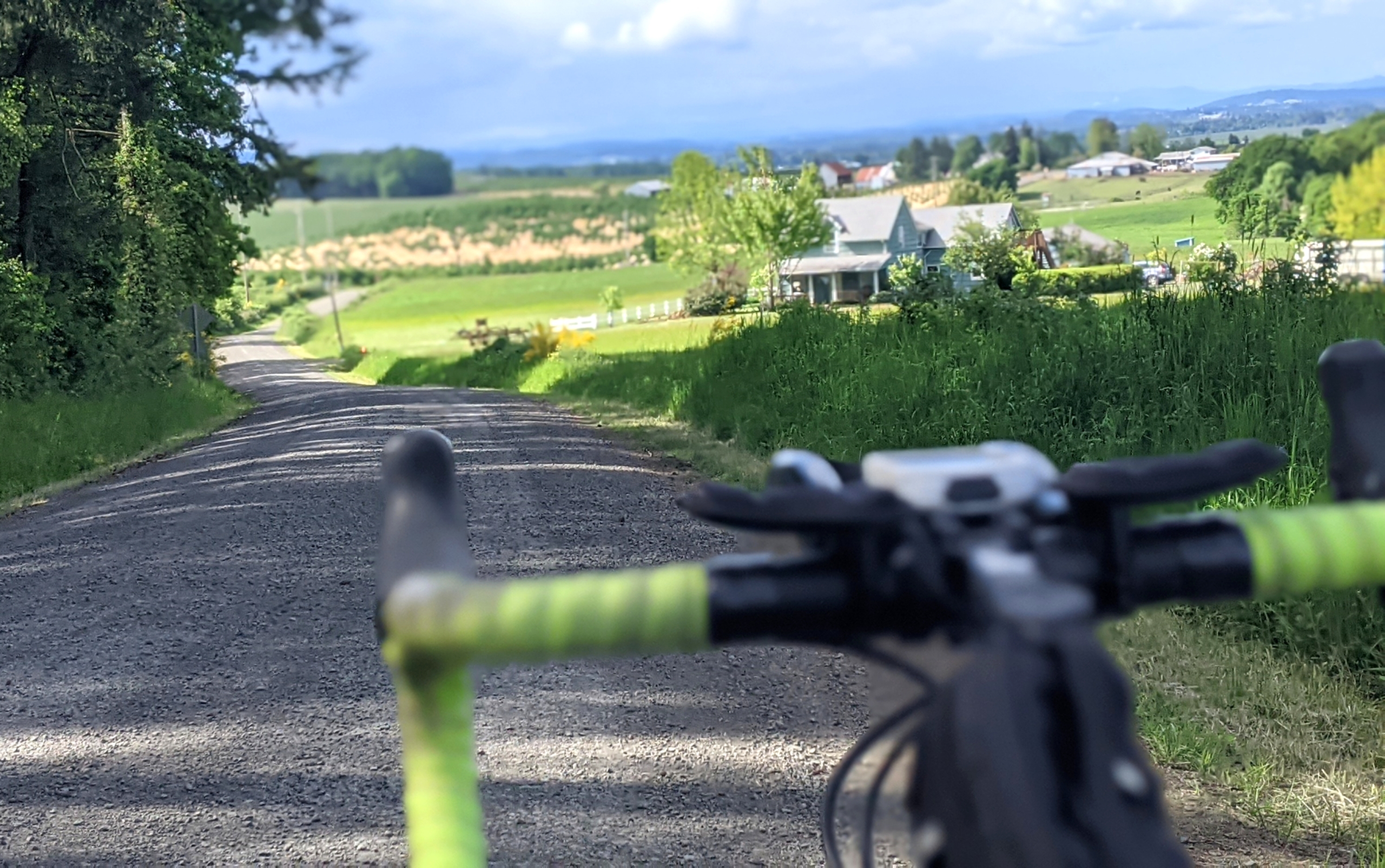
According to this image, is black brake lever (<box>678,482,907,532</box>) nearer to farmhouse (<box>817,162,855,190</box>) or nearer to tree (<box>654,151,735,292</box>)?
farmhouse (<box>817,162,855,190</box>)

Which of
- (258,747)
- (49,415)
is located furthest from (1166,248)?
(49,415)

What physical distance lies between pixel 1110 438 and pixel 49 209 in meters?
19.2

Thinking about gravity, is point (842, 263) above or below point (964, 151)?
below

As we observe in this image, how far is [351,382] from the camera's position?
39.2 metres

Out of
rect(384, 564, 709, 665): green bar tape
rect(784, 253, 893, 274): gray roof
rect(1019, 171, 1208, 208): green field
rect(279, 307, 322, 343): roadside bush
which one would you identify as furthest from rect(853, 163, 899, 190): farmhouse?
rect(384, 564, 709, 665): green bar tape

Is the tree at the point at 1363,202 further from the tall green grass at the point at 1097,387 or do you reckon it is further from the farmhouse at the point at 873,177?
the farmhouse at the point at 873,177

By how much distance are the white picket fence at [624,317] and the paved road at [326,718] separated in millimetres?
56197

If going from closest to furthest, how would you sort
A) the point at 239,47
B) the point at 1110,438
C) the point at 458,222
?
1. the point at 1110,438
2. the point at 239,47
3. the point at 458,222

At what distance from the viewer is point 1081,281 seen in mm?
10430

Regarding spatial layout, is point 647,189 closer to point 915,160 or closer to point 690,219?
point 690,219

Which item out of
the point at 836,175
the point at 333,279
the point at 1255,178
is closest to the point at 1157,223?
the point at 1255,178

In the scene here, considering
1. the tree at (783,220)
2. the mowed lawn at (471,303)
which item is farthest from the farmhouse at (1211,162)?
the tree at (783,220)

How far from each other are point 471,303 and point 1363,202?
77.7m

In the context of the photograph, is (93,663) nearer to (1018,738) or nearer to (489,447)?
(1018,738)
